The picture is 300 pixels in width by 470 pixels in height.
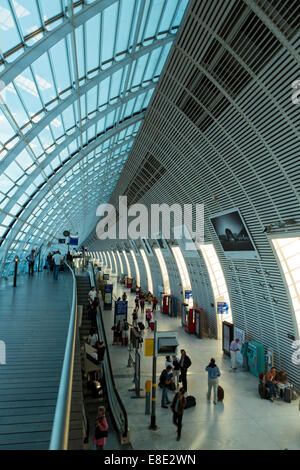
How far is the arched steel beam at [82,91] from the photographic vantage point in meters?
12.4

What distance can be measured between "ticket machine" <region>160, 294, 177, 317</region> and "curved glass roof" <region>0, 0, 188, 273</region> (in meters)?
14.4

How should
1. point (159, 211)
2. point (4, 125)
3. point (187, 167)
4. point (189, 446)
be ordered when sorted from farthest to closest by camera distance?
point (159, 211) → point (187, 167) → point (4, 125) → point (189, 446)

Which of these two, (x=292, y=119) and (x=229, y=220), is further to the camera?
(x=229, y=220)

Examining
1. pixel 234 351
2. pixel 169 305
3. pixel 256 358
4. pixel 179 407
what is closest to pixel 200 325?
pixel 234 351

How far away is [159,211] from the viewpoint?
26281 millimetres

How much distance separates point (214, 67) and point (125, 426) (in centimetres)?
1172

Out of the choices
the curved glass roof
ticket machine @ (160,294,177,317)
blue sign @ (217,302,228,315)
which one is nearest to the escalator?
blue sign @ (217,302,228,315)

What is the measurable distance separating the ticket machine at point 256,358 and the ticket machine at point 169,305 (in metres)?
13.5

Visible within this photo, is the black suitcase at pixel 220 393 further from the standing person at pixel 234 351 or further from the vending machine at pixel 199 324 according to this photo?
the vending machine at pixel 199 324

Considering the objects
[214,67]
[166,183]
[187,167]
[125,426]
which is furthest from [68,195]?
[125,426]

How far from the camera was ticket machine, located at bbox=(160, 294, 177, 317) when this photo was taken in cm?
2866

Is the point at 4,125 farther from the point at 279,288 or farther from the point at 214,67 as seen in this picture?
the point at 279,288

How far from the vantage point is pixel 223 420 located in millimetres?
10422

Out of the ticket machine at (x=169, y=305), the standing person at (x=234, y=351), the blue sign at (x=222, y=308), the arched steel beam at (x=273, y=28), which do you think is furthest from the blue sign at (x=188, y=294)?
the arched steel beam at (x=273, y=28)
